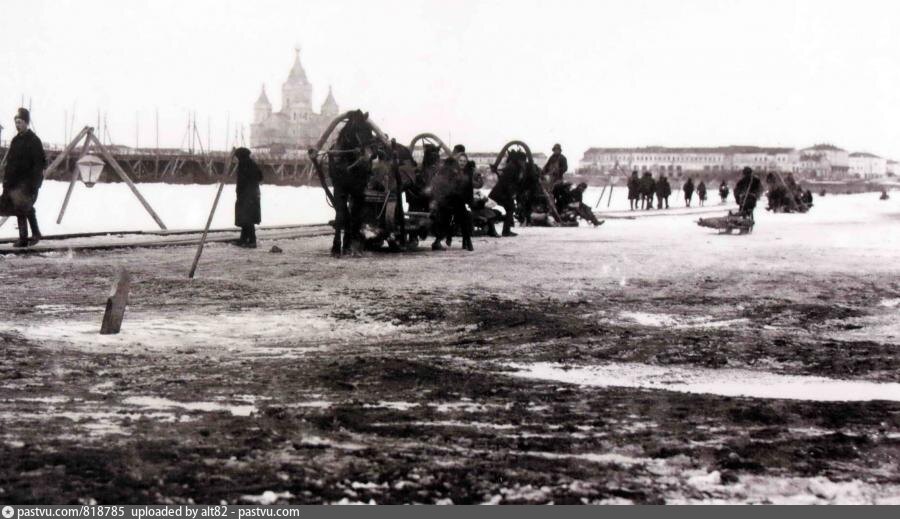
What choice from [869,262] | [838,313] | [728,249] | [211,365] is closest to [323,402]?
[211,365]

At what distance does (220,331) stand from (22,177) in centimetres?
779

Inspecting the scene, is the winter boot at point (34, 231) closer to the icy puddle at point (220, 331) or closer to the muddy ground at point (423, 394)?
the muddy ground at point (423, 394)

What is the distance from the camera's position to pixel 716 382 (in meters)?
5.38

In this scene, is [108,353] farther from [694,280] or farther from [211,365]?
[694,280]

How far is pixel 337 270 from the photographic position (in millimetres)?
11367

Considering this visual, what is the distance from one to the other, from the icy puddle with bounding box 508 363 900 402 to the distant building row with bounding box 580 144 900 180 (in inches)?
6926

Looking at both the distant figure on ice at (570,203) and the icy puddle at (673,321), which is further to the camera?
the distant figure on ice at (570,203)

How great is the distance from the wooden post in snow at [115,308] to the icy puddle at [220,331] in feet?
0.23

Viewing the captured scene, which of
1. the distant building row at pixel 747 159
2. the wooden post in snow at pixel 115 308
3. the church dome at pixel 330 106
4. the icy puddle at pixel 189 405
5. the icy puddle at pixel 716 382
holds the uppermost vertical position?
the church dome at pixel 330 106

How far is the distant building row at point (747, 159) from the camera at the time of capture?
182625 mm

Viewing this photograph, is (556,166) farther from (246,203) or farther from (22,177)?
(22,177)

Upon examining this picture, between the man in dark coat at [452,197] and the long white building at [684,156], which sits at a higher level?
the long white building at [684,156]

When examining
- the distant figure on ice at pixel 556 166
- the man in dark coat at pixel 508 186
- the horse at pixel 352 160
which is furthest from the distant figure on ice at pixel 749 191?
the horse at pixel 352 160

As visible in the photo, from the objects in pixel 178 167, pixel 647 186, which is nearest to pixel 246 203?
pixel 647 186
